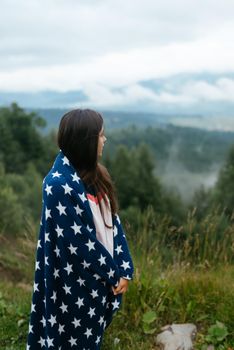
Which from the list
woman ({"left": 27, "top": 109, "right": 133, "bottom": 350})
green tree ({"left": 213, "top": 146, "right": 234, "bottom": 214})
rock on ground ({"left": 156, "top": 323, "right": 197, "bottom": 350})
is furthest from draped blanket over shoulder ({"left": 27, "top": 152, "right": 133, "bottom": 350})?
green tree ({"left": 213, "top": 146, "right": 234, "bottom": 214})

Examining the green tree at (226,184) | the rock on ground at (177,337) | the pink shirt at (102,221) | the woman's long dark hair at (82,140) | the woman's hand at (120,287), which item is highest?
the woman's long dark hair at (82,140)

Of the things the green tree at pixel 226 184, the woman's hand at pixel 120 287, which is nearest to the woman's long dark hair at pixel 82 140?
the woman's hand at pixel 120 287

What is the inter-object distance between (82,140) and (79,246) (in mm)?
565

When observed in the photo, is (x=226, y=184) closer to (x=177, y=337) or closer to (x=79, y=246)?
(x=177, y=337)

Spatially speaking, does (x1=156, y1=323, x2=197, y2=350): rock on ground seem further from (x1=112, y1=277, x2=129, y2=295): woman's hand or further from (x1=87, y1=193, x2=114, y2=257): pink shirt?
(x1=87, y1=193, x2=114, y2=257): pink shirt

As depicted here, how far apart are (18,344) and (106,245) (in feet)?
5.08

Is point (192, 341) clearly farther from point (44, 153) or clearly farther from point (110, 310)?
point (44, 153)

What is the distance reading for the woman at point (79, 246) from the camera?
8.55 ft

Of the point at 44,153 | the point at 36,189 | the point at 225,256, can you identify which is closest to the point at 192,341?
the point at 225,256

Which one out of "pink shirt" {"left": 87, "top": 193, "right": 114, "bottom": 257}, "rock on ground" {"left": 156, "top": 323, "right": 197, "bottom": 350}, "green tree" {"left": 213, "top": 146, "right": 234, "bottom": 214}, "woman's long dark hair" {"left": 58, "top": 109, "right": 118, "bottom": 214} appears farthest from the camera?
"green tree" {"left": 213, "top": 146, "right": 234, "bottom": 214}

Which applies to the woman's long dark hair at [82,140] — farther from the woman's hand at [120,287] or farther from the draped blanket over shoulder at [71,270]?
the woman's hand at [120,287]

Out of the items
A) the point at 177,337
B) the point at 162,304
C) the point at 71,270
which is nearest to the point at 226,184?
the point at 162,304

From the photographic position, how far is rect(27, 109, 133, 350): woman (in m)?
2.61

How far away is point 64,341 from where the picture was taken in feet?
9.45
